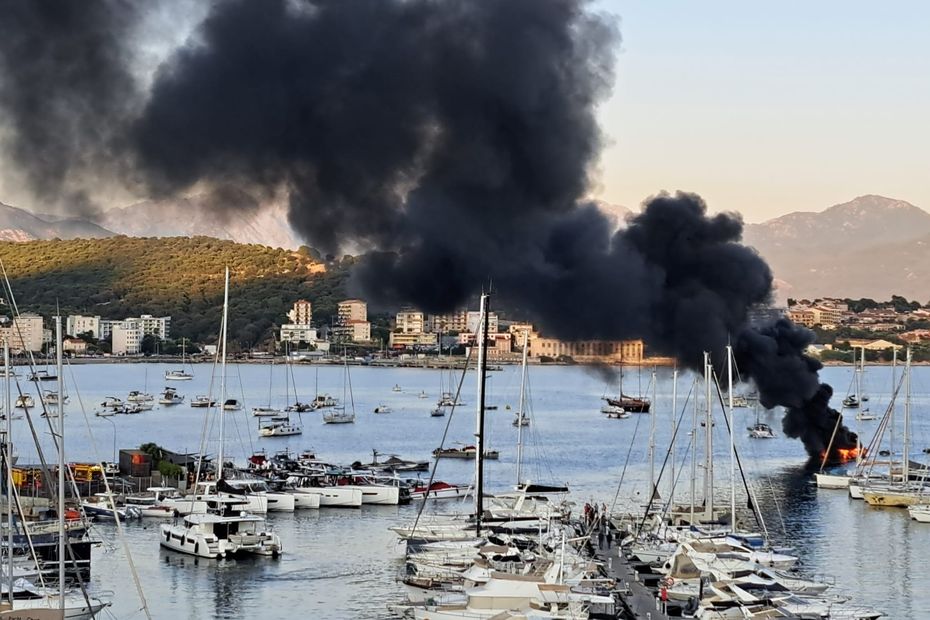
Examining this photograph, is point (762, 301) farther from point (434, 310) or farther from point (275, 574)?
point (275, 574)

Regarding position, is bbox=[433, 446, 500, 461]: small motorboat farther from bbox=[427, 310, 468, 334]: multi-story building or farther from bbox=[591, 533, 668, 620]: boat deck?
bbox=[427, 310, 468, 334]: multi-story building

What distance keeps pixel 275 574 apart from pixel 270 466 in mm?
16662

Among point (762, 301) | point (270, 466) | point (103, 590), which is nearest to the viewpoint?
point (103, 590)

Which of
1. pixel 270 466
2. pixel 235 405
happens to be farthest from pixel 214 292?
pixel 270 466

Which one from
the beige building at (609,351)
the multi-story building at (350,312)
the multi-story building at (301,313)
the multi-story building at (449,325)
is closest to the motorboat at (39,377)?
the beige building at (609,351)

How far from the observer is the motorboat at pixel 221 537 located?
30.1m

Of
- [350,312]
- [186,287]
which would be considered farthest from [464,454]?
[186,287]

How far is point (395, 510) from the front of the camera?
128ft

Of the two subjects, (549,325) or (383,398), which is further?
(383,398)

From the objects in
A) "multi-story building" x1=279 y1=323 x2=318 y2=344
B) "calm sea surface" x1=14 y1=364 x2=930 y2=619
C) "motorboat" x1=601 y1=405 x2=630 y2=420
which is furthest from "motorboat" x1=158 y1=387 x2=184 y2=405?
"multi-story building" x1=279 y1=323 x2=318 y2=344

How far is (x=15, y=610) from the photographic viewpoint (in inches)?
745

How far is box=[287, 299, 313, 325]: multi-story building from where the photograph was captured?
574 ft

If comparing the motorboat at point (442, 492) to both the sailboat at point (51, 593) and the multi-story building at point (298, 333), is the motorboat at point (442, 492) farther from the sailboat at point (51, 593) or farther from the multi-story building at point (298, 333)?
the multi-story building at point (298, 333)

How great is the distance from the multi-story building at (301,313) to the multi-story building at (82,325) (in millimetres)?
21428
